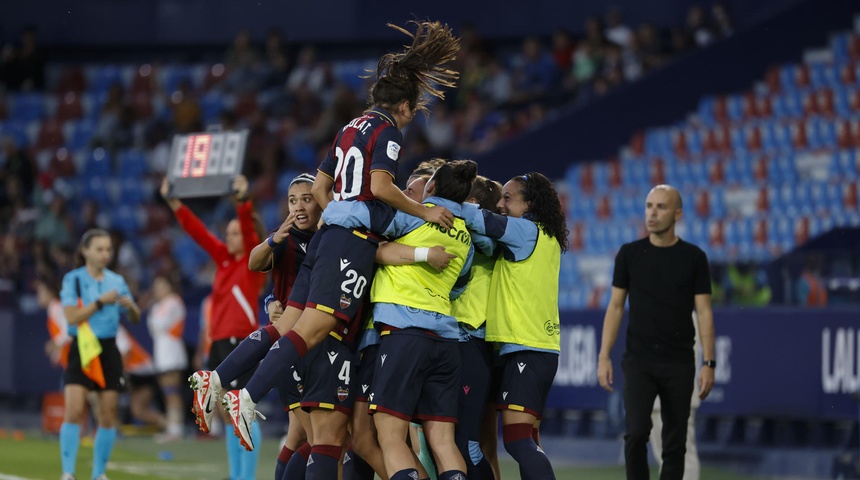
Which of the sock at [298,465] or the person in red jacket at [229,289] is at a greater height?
the person in red jacket at [229,289]

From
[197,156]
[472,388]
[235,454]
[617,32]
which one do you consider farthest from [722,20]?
[472,388]

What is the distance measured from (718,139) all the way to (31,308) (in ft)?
35.6

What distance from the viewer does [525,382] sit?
8.17 m

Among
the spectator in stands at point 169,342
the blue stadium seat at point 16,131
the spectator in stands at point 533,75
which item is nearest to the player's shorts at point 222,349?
the spectator in stands at point 169,342

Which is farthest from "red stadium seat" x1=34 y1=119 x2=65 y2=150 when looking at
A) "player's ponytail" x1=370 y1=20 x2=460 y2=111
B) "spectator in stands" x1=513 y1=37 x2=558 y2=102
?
"player's ponytail" x1=370 y1=20 x2=460 y2=111

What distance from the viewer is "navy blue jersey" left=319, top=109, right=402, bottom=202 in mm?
7660

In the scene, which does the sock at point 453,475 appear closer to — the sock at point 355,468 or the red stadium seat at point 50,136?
the sock at point 355,468

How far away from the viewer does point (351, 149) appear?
773 centimetres

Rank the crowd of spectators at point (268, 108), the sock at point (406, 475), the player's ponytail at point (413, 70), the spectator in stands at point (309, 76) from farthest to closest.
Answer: the spectator in stands at point (309, 76), the crowd of spectators at point (268, 108), the player's ponytail at point (413, 70), the sock at point (406, 475)

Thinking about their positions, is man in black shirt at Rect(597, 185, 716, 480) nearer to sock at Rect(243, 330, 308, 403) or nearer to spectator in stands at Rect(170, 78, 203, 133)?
sock at Rect(243, 330, 308, 403)

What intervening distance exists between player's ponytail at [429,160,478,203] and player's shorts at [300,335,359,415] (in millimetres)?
1068

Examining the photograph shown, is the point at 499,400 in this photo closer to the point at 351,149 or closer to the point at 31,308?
the point at 351,149

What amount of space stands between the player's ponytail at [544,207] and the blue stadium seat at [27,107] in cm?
2071

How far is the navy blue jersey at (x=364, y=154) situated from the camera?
25.1ft
